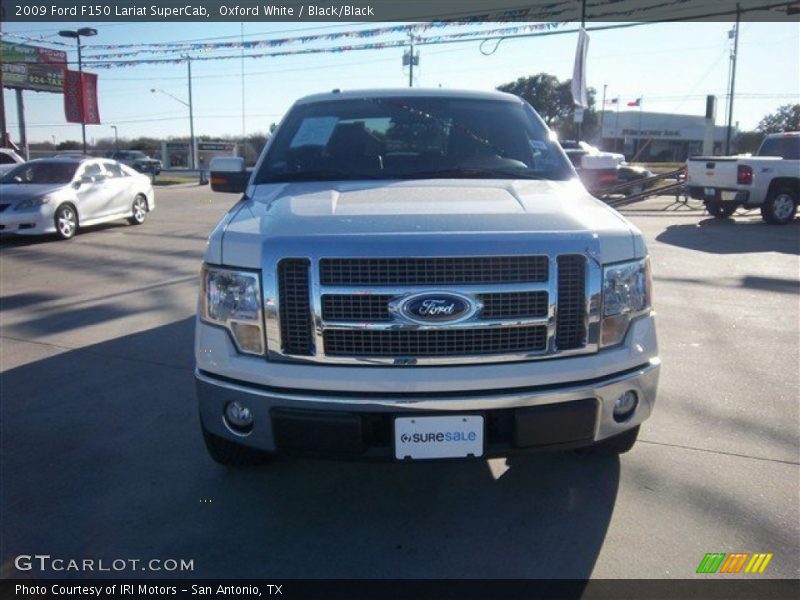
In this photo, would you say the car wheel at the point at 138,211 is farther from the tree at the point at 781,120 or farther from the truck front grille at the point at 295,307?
the tree at the point at 781,120

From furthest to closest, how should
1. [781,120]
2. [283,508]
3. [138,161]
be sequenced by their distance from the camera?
1. [781,120]
2. [138,161]
3. [283,508]

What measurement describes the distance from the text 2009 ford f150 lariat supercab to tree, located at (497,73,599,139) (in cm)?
5114

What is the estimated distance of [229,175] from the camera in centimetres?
456

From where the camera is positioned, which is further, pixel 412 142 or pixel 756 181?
pixel 756 181

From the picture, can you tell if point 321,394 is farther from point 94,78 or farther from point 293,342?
point 94,78

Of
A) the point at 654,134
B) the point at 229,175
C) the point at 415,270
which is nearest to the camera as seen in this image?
the point at 415,270

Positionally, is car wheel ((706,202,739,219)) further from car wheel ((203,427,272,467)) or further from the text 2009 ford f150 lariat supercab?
car wheel ((203,427,272,467))

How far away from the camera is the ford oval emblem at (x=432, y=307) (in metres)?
2.56

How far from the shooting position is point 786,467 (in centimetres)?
345

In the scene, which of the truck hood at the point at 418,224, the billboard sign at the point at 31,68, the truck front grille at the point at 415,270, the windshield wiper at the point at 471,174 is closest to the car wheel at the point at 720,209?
the windshield wiper at the point at 471,174

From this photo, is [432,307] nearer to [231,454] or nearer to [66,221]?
[231,454]

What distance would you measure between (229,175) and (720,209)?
45.3 ft

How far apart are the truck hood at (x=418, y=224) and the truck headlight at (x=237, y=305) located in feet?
0.23

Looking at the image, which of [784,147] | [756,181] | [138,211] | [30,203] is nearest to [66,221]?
[30,203]
